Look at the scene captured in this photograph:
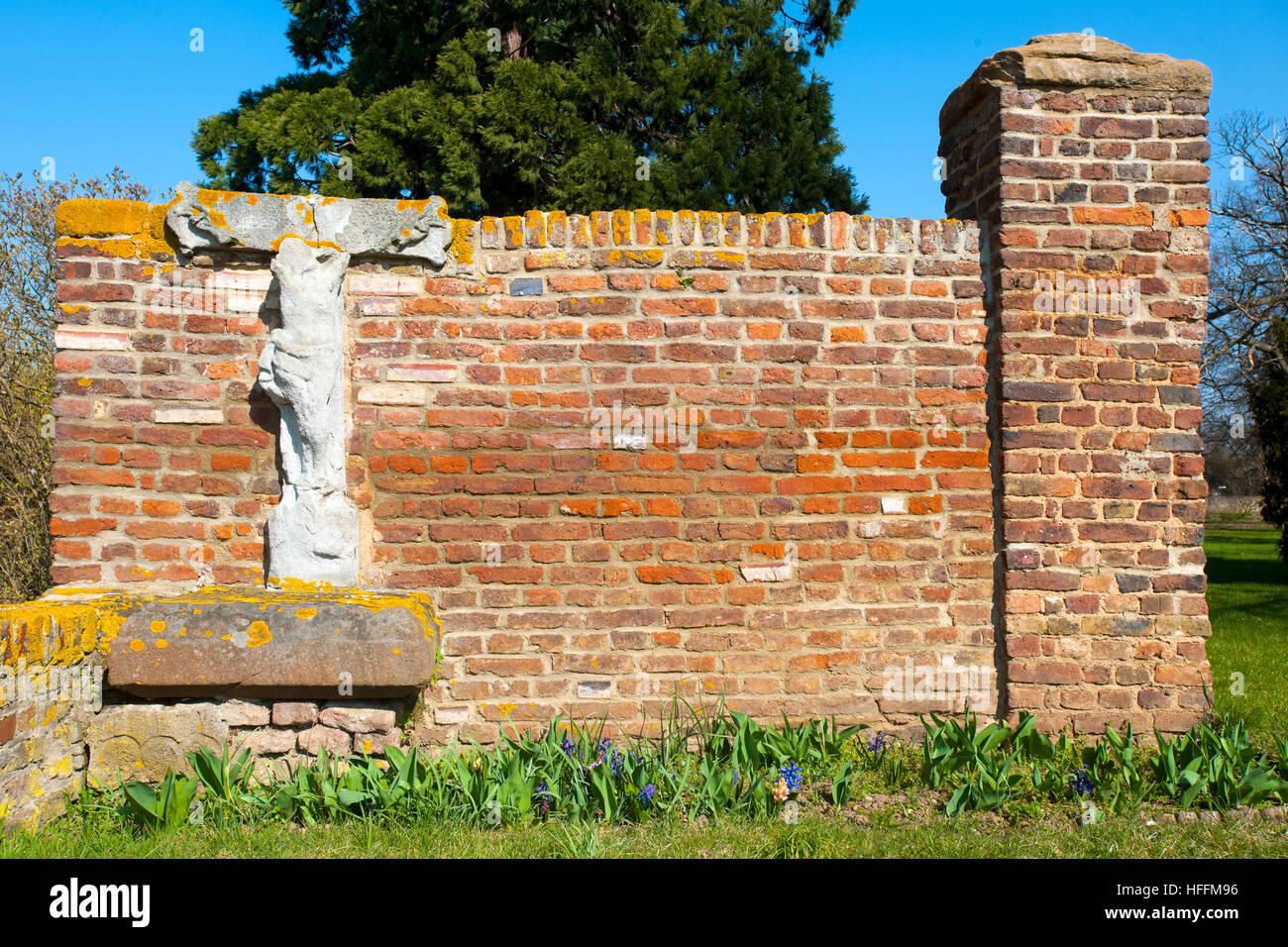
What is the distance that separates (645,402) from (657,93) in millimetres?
5502

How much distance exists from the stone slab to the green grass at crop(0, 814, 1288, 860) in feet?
1.66

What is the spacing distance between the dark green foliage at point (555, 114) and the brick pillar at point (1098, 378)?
14.2 ft

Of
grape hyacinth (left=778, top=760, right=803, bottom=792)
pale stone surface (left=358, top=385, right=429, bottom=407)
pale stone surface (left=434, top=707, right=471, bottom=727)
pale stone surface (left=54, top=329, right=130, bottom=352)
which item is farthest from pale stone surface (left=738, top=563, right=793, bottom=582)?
pale stone surface (left=54, top=329, right=130, bottom=352)

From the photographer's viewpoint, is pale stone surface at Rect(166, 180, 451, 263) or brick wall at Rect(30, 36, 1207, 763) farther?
brick wall at Rect(30, 36, 1207, 763)

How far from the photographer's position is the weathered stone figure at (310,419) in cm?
354

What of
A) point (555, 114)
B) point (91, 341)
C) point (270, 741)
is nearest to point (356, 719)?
point (270, 741)

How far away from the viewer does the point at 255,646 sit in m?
3.18

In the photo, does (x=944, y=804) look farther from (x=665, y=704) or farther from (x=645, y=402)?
(x=645, y=402)

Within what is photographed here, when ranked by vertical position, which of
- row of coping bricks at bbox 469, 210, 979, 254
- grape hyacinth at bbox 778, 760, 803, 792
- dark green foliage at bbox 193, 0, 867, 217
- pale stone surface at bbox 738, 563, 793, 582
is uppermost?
dark green foliage at bbox 193, 0, 867, 217

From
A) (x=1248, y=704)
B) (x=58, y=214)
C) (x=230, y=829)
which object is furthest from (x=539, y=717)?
(x=1248, y=704)

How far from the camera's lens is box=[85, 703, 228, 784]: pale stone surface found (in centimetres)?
318

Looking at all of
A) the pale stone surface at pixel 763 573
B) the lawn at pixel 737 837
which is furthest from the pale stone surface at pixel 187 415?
the pale stone surface at pixel 763 573

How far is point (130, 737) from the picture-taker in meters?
3.20

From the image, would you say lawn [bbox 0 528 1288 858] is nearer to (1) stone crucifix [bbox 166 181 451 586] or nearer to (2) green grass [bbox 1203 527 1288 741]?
(1) stone crucifix [bbox 166 181 451 586]
